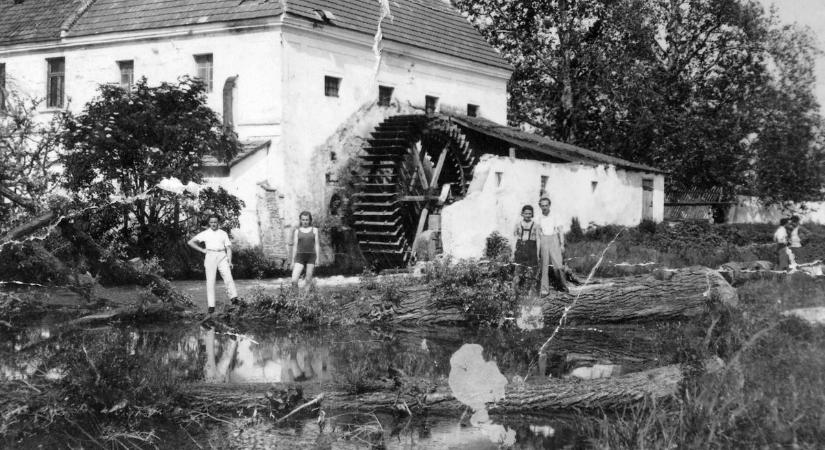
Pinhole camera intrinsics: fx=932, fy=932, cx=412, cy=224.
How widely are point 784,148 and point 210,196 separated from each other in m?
22.9

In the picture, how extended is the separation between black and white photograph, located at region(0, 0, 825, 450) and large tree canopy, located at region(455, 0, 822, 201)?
112 millimetres

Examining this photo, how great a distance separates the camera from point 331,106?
22.9 metres

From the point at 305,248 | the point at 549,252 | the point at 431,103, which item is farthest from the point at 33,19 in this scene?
the point at 549,252

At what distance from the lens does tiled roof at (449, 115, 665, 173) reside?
2397 centimetres

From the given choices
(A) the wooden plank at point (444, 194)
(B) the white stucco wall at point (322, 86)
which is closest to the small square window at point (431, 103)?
(B) the white stucco wall at point (322, 86)

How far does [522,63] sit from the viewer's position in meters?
35.5

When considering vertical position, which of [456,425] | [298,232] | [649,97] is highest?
[649,97]

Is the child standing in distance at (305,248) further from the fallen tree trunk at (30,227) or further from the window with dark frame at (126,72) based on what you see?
the window with dark frame at (126,72)

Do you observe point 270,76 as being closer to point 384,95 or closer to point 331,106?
point 331,106

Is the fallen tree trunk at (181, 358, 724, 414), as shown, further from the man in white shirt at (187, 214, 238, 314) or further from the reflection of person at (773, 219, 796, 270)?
the reflection of person at (773, 219, 796, 270)

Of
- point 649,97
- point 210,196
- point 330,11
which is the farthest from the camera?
point 649,97

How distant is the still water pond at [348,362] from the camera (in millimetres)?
6832

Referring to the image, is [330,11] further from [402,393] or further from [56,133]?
[402,393]

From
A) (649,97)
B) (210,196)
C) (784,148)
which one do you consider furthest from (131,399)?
(784,148)
